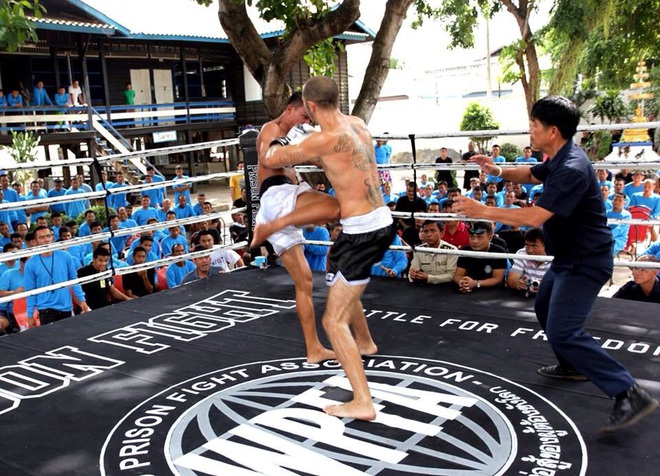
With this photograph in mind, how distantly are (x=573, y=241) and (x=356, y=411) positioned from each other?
1.15m

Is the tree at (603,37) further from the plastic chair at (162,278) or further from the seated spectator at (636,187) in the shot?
the plastic chair at (162,278)

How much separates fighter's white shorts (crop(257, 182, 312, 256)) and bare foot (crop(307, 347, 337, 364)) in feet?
2.02

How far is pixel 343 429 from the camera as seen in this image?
9.05 ft

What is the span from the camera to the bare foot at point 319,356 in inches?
137

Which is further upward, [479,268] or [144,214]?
[144,214]

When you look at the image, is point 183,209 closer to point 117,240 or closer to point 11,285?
point 117,240

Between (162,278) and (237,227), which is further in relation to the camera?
(237,227)

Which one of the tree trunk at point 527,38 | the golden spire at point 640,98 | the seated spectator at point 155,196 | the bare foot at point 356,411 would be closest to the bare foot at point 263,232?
the bare foot at point 356,411

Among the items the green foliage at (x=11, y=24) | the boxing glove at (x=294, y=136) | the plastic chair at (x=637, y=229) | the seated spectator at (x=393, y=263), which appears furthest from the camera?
the plastic chair at (x=637, y=229)

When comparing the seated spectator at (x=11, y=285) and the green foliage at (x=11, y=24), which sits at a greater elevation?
the green foliage at (x=11, y=24)

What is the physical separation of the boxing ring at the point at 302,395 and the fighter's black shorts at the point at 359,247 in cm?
56

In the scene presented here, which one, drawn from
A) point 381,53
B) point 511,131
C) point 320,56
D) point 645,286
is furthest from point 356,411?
point 320,56

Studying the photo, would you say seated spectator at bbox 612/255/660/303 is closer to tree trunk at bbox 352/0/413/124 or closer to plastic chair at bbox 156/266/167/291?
tree trunk at bbox 352/0/413/124

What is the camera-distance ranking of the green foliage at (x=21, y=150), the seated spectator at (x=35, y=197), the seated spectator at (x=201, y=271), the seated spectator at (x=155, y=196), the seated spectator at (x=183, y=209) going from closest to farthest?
1. the seated spectator at (x=201, y=271)
2. the seated spectator at (x=183, y=209)
3. the seated spectator at (x=35, y=197)
4. the seated spectator at (x=155, y=196)
5. the green foliage at (x=21, y=150)
